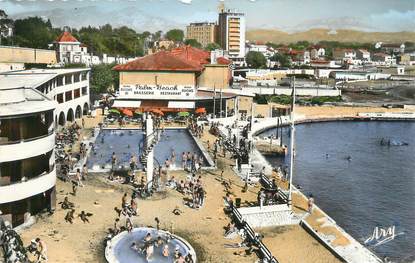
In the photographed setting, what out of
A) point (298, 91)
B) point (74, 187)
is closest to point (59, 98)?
point (74, 187)

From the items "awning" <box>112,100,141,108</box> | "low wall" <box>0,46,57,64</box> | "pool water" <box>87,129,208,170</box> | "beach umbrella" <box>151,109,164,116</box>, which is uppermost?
"low wall" <box>0,46,57,64</box>

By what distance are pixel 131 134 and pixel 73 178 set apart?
20348mm

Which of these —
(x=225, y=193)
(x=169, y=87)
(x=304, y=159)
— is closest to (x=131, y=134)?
(x=169, y=87)

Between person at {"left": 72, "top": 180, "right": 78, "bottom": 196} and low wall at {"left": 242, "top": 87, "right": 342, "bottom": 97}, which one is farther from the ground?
low wall at {"left": 242, "top": 87, "right": 342, "bottom": 97}

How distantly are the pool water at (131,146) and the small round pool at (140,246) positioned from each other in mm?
14359

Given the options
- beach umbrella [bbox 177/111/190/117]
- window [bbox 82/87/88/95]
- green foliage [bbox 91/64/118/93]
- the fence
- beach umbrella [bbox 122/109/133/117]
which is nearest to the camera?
the fence

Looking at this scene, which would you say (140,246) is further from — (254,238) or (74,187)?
(74,187)

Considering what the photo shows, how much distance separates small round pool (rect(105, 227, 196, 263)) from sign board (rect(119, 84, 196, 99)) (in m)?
41.2

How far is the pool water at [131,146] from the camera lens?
4341 centimetres

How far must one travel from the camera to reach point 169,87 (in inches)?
2650

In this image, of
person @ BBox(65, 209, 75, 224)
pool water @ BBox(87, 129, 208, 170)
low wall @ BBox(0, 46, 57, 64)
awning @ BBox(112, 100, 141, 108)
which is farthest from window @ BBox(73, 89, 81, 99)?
person @ BBox(65, 209, 75, 224)

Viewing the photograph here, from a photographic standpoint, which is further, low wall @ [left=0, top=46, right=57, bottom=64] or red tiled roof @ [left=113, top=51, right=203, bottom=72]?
red tiled roof @ [left=113, top=51, right=203, bottom=72]

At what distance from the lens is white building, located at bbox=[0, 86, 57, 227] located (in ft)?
87.7

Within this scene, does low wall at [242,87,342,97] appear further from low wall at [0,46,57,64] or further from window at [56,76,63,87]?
window at [56,76,63,87]
